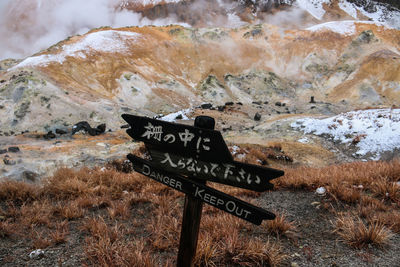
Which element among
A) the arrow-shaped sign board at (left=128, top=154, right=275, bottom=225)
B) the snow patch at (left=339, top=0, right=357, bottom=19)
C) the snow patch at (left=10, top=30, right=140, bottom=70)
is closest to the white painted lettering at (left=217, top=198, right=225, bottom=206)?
the arrow-shaped sign board at (left=128, top=154, right=275, bottom=225)

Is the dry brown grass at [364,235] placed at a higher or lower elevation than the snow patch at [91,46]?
lower

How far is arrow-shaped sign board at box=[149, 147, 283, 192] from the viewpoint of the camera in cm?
224

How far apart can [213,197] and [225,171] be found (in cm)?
28

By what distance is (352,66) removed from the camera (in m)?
46.1

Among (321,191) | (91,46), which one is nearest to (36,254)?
(321,191)

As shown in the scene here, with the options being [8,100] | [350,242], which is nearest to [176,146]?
[350,242]

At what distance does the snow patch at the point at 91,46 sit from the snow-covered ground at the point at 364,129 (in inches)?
1265

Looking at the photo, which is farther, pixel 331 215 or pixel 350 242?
pixel 331 215

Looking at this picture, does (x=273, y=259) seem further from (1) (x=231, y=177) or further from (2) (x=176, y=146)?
(2) (x=176, y=146)

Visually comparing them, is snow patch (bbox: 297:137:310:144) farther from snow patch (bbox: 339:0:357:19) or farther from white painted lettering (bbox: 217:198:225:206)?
snow patch (bbox: 339:0:357:19)

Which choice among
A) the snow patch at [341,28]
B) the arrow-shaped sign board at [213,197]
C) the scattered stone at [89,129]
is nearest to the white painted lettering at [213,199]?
the arrow-shaped sign board at [213,197]

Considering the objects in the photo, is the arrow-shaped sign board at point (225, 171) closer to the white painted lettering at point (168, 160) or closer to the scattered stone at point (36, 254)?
the white painted lettering at point (168, 160)

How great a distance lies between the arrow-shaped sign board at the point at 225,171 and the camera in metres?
2.24

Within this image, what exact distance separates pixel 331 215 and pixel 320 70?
48.7 metres
